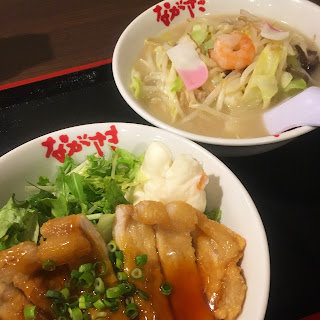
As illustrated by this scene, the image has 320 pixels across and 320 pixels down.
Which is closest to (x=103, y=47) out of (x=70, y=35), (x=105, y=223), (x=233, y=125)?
(x=70, y=35)

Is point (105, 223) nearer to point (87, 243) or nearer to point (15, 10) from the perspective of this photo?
point (87, 243)

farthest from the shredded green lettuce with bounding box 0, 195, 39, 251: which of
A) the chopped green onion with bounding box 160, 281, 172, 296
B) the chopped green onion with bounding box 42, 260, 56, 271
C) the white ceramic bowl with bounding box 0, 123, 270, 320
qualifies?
the chopped green onion with bounding box 160, 281, 172, 296

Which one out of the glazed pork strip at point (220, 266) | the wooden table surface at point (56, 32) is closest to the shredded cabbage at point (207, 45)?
the wooden table surface at point (56, 32)

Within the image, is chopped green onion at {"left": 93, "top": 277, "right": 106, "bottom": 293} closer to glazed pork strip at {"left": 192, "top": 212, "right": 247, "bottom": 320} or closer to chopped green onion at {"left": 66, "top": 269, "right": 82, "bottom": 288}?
chopped green onion at {"left": 66, "top": 269, "right": 82, "bottom": 288}

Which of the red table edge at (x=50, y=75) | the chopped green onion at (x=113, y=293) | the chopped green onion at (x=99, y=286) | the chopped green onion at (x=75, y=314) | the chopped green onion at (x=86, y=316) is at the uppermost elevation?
the chopped green onion at (x=113, y=293)

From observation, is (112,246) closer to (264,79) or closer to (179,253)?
(179,253)

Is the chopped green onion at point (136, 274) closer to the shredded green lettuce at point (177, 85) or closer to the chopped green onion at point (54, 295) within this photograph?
the chopped green onion at point (54, 295)

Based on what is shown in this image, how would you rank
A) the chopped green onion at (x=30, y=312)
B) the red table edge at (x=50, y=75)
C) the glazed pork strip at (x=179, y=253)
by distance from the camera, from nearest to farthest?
1. the chopped green onion at (x=30, y=312)
2. the glazed pork strip at (x=179, y=253)
3. the red table edge at (x=50, y=75)
